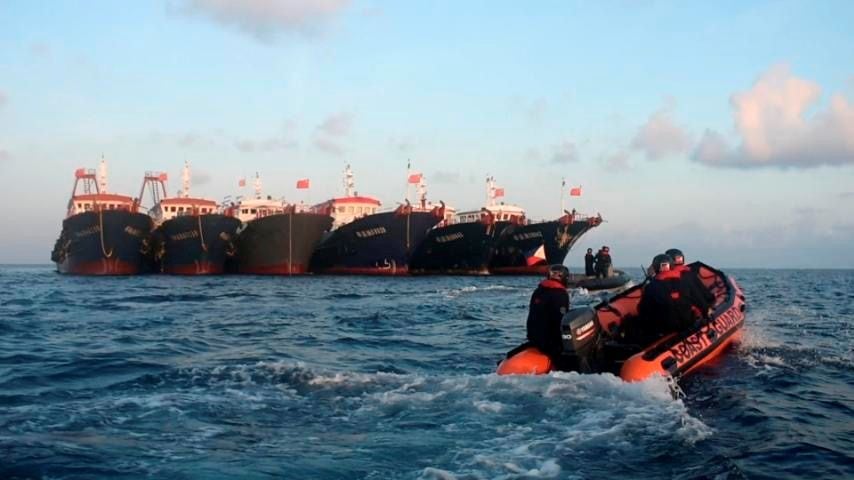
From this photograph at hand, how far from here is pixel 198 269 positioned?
4903 cm

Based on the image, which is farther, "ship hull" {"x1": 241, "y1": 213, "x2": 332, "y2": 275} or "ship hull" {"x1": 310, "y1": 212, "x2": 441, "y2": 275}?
"ship hull" {"x1": 310, "y1": 212, "x2": 441, "y2": 275}

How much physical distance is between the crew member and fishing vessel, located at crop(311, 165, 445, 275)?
59.3ft

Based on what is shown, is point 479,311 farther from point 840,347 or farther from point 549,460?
point 549,460

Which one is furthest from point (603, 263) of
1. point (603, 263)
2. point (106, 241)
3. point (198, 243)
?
point (106, 241)

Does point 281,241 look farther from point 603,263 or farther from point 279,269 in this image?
point 603,263

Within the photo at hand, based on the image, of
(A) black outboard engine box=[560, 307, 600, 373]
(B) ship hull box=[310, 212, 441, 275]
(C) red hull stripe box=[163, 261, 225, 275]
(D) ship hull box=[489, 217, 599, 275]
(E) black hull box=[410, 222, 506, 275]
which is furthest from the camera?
(D) ship hull box=[489, 217, 599, 275]

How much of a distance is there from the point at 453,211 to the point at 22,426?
59.4 metres

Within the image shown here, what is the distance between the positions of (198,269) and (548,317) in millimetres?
43616

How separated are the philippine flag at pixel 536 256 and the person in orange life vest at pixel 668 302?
42746mm

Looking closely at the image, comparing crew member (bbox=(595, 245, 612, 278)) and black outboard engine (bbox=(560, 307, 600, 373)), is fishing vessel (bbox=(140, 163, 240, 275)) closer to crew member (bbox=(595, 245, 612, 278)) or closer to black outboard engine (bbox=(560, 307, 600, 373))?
crew member (bbox=(595, 245, 612, 278))

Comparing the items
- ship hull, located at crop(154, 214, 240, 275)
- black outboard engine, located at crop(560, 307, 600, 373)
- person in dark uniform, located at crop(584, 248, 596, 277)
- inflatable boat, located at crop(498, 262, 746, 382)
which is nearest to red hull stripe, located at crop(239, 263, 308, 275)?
ship hull, located at crop(154, 214, 240, 275)

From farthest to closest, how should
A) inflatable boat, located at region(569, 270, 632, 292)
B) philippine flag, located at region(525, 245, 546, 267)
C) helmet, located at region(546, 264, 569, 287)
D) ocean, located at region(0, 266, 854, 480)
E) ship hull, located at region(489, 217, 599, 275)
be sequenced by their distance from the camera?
philippine flag, located at region(525, 245, 546, 267) < ship hull, located at region(489, 217, 599, 275) < inflatable boat, located at region(569, 270, 632, 292) < helmet, located at region(546, 264, 569, 287) < ocean, located at region(0, 266, 854, 480)

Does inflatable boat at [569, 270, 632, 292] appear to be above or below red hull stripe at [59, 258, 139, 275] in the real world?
below

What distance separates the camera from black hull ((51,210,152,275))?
154 ft
